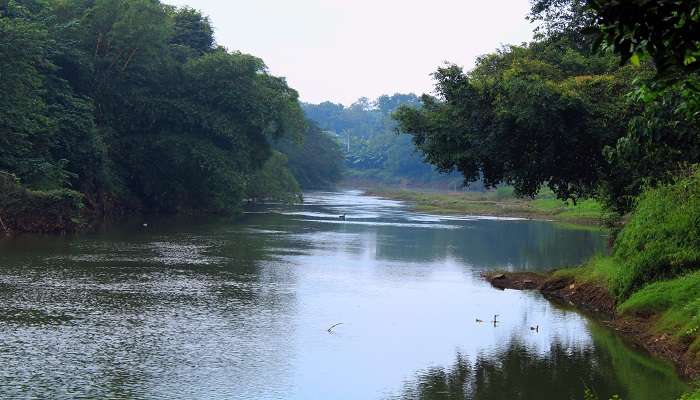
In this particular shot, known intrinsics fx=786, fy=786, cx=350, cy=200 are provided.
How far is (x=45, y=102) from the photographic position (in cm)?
4447

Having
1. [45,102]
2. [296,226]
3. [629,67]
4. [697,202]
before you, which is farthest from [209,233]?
[697,202]

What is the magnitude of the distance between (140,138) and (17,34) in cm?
1543

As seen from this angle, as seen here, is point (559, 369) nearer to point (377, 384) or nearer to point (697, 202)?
point (377, 384)

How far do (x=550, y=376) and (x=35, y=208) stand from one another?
29.9 m

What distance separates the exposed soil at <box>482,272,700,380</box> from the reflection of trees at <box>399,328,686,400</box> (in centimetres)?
49

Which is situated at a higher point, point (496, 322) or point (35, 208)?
point (35, 208)

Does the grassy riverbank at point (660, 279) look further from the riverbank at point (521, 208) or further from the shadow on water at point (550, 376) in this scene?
the riverbank at point (521, 208)

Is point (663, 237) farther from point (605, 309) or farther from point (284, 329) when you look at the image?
point (284, 329)

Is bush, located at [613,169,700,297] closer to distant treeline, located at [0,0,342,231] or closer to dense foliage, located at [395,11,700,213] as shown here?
dense foliage, located at [395,11,700,213]

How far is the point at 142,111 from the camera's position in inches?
2120

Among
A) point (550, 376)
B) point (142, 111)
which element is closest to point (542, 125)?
point (550, 376)

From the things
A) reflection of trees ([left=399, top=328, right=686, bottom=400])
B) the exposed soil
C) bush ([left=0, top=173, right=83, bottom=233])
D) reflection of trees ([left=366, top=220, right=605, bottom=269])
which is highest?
bush ([left=0, top=173, right=83, bottom=233])

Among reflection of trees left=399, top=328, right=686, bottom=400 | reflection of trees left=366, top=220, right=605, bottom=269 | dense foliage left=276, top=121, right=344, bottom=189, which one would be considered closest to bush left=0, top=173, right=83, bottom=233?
reflection of trees left=366, top=220, right=605, bottom=269

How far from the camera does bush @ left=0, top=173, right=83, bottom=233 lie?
37875 millimetres
